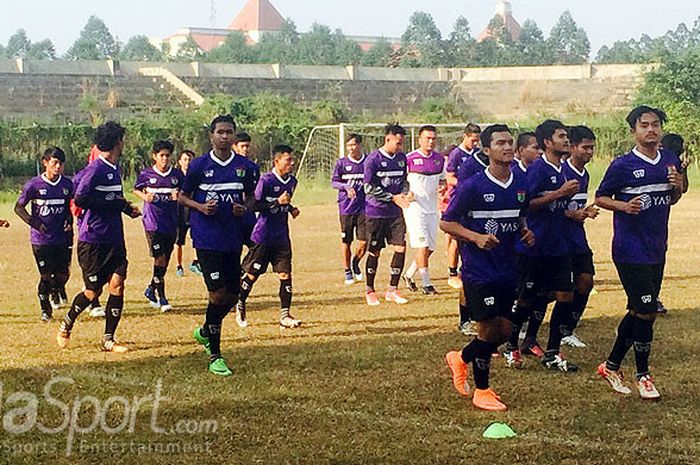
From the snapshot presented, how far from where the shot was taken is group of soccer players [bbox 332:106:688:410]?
7492 millimetres

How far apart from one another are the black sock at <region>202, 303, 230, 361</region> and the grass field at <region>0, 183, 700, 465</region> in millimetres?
220

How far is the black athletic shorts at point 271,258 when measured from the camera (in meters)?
10.9

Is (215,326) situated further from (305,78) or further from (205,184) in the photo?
(305,78)

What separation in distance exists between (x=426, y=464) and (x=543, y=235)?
3.09 metres

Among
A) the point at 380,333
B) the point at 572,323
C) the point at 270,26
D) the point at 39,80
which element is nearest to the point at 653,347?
the point at 572,323

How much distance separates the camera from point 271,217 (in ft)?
35.8

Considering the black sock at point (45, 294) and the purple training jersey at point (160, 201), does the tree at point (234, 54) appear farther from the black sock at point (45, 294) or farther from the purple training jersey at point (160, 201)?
the black sock at point (45, 294)

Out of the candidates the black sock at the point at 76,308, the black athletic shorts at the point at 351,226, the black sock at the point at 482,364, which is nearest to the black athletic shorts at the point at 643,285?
the black sock at the point at 482,364

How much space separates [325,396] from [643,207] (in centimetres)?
286

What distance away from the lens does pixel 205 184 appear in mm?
8820

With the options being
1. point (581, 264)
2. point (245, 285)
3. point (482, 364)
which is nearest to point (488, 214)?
point (482, 364)

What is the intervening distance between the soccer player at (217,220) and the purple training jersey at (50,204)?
3225mm

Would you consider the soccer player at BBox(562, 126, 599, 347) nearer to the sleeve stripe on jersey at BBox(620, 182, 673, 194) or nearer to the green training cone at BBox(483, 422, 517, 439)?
the sleeve stripe on jersey at BBox(620, 182, 673, 194)

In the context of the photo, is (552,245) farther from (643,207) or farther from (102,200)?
(102,200)
